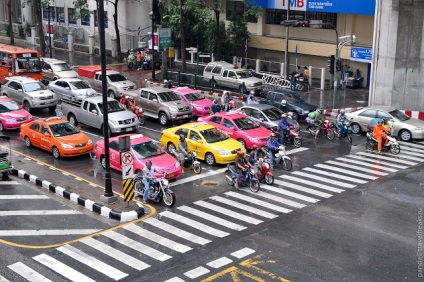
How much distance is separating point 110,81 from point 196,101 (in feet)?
23.9

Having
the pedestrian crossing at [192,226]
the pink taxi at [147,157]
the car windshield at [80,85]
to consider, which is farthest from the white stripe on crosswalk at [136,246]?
the car windshield at [80,85]

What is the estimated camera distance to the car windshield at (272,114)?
29775mm

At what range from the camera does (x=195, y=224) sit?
61.1ft

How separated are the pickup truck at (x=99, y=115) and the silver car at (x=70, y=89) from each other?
3916mm

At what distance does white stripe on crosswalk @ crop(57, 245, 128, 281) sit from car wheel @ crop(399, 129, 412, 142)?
18.5 metres

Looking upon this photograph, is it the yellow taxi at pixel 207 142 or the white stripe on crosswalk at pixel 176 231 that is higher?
the yellow taxi at pixel 207 142

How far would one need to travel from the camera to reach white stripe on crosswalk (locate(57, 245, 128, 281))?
49.6ft

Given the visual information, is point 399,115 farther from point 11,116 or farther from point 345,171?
point 11,116

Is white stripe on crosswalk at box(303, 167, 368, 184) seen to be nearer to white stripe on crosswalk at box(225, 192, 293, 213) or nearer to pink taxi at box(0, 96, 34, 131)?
white stripe on crosswalk at box(225, 192, 293, 213)

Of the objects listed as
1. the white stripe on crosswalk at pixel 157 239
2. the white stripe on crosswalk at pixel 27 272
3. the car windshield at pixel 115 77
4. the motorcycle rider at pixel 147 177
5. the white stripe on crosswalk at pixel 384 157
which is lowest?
the white stripe on crosswalk at pixel 27 272

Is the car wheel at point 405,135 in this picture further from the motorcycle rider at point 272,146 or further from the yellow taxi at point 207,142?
the yellow taxi at point 207,142

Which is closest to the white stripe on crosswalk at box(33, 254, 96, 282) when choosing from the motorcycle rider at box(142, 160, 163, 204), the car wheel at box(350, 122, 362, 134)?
the motorcycle rider at box(142, 160, 163, 204)

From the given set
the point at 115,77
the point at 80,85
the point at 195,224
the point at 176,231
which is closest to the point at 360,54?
the point at 115,77

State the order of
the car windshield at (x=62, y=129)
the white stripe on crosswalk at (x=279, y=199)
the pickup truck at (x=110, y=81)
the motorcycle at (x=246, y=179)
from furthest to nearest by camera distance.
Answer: the pickup truck at (x=110, y=81)
the car windshield at (x=62, y=129)
the motorcycle at (x=246, y=179)
the white stripe on crosswalk at (x=279, y=199)
